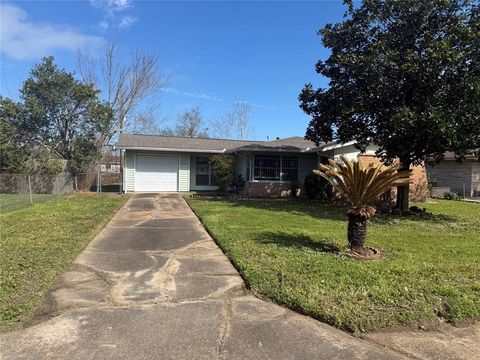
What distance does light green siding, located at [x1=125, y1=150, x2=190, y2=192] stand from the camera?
20.8 meters

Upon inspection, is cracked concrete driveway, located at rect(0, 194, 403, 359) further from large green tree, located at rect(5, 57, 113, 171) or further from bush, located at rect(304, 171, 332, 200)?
large green tree, located at rect(5, 57, 113, 171)

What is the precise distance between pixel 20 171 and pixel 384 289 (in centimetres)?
1985

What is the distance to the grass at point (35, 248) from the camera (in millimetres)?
4480

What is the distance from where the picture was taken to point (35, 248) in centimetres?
695

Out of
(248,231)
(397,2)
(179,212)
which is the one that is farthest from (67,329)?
(397,2)

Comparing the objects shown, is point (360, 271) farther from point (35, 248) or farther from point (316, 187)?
point (316, 187)

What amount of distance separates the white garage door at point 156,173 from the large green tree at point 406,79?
9.97 meters

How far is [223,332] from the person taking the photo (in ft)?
12.7

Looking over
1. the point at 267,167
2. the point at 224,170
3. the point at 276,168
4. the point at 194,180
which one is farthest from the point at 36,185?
the point at 276,168

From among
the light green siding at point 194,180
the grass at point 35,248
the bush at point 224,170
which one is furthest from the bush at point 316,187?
the grass at point 35,248

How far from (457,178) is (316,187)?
11611 millimetres

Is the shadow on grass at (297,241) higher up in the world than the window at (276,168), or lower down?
lower down

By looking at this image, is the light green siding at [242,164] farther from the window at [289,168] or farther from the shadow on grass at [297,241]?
the shadow on grass at [297,241]

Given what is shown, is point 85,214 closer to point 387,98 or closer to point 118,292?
point 118,292
